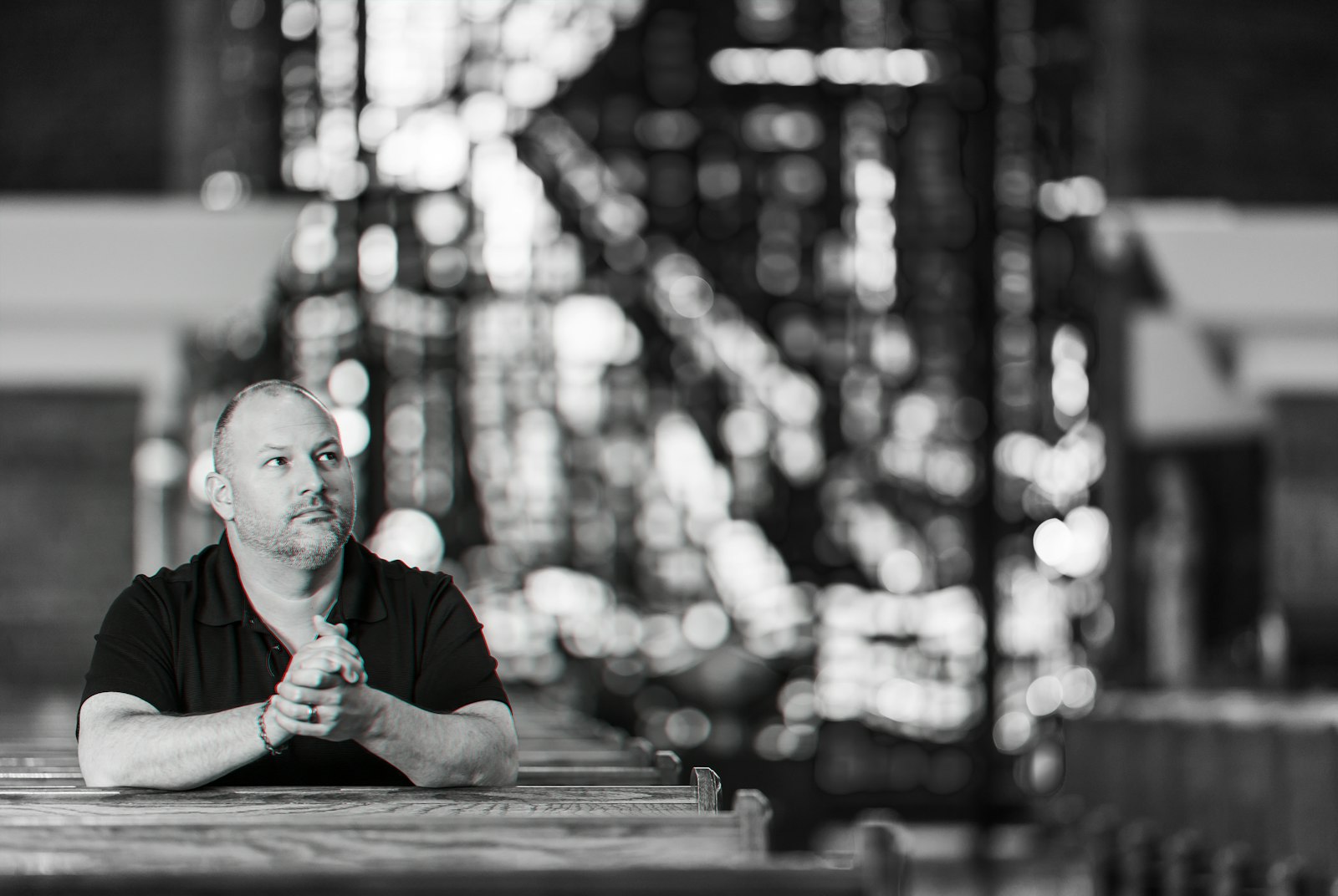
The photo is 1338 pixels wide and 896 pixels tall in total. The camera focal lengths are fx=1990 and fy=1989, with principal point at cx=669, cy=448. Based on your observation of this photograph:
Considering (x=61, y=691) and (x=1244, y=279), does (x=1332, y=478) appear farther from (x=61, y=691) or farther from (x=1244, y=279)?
(x=61, y=691)

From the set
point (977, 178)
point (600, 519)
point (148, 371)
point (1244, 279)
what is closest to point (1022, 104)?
point (977, 178)

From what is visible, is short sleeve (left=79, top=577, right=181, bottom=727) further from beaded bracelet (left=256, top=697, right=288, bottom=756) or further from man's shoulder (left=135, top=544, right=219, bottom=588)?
beaded bracelet (left=256, top=697, right=288, bottom=756)

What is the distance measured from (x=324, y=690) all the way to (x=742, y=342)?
7.31 meters

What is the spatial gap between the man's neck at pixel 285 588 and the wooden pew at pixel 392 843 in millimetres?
519

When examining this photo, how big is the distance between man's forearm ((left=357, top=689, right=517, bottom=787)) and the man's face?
0.21m

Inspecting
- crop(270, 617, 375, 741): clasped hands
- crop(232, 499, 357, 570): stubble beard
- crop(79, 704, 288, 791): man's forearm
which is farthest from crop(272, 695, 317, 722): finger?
crop(232, 499, 357, 570): stubble beard

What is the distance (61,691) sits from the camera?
8008 millimetres

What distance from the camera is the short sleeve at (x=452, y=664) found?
2309 mm

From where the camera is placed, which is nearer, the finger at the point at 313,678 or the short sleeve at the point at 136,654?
the finger at the point at 313,678

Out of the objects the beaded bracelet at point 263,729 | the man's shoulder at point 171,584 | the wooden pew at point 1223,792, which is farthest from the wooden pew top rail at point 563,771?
the wooden pew at point 1223,792

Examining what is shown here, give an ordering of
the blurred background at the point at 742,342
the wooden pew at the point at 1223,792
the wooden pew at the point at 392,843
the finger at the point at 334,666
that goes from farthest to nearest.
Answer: the blurred background at the point at 742,342 < the wooden pew at the point at 1223,792 < the finger at the point at 334,666 < the wooden pew at the point at 392,843

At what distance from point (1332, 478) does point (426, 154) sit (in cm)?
423

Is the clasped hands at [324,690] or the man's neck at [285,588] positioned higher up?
the man's neck at [285,588]

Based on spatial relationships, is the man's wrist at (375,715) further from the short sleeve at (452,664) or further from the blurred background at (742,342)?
the blurred background at (742,342)
